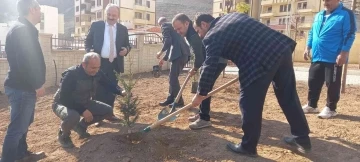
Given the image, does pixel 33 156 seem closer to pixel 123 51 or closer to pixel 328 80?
pixel 123 51

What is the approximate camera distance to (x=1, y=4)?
51.3 m

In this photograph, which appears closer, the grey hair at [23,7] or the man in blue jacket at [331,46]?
the grey hair at [23,7]

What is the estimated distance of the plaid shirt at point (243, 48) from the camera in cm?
276

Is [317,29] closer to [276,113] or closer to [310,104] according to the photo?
[310,104]

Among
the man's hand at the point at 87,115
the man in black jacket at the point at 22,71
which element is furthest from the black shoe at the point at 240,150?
the man in black jacket at the point at 22,71

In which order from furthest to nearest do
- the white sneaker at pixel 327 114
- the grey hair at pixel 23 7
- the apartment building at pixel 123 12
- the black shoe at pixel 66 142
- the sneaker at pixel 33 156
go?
the apartment building at pixel 123 12 < the white sneaker at pixel 327 114 < the black shoe at pixel 66 142 < the sneaker at pixel 33 156 < the grey hair at pixel 23 7

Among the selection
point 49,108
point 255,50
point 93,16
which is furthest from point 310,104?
point 93,16

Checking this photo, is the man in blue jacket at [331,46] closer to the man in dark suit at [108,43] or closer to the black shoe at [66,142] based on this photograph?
the man in dark suit at [108,43]

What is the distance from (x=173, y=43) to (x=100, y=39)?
4.52 feet

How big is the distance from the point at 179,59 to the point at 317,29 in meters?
2.31

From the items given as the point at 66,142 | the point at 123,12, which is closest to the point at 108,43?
the point at 66,142

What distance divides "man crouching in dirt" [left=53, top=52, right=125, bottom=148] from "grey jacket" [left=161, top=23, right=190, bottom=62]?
1.62m

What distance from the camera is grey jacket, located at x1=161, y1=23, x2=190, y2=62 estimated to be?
5.25m

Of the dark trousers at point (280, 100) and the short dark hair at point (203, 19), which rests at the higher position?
the short dark hair at point (203, 19)
